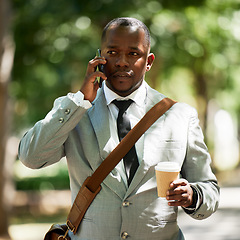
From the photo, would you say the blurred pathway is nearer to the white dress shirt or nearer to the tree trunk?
the tree trunk

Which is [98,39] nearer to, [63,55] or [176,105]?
[63,55]

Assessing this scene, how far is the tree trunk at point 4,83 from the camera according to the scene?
399 inches

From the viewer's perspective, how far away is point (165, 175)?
2.73m

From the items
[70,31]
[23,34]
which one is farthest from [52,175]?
[23,34]

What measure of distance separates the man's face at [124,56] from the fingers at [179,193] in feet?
2.31

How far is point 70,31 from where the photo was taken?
48.2 feet

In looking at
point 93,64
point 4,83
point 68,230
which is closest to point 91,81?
point 93,64

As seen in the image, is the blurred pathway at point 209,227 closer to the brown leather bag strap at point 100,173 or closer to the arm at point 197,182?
the arm at point 197,182

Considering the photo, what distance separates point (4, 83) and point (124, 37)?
25.3 feet

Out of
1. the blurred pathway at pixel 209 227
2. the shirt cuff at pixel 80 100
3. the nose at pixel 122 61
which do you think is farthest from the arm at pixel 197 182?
the blurred pathway at pixel 209 227

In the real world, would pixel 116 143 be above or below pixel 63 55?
below

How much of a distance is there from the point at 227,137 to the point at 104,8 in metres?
40.5

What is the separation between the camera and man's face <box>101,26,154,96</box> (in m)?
3.12

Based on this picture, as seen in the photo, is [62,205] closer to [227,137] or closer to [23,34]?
[23,34]
